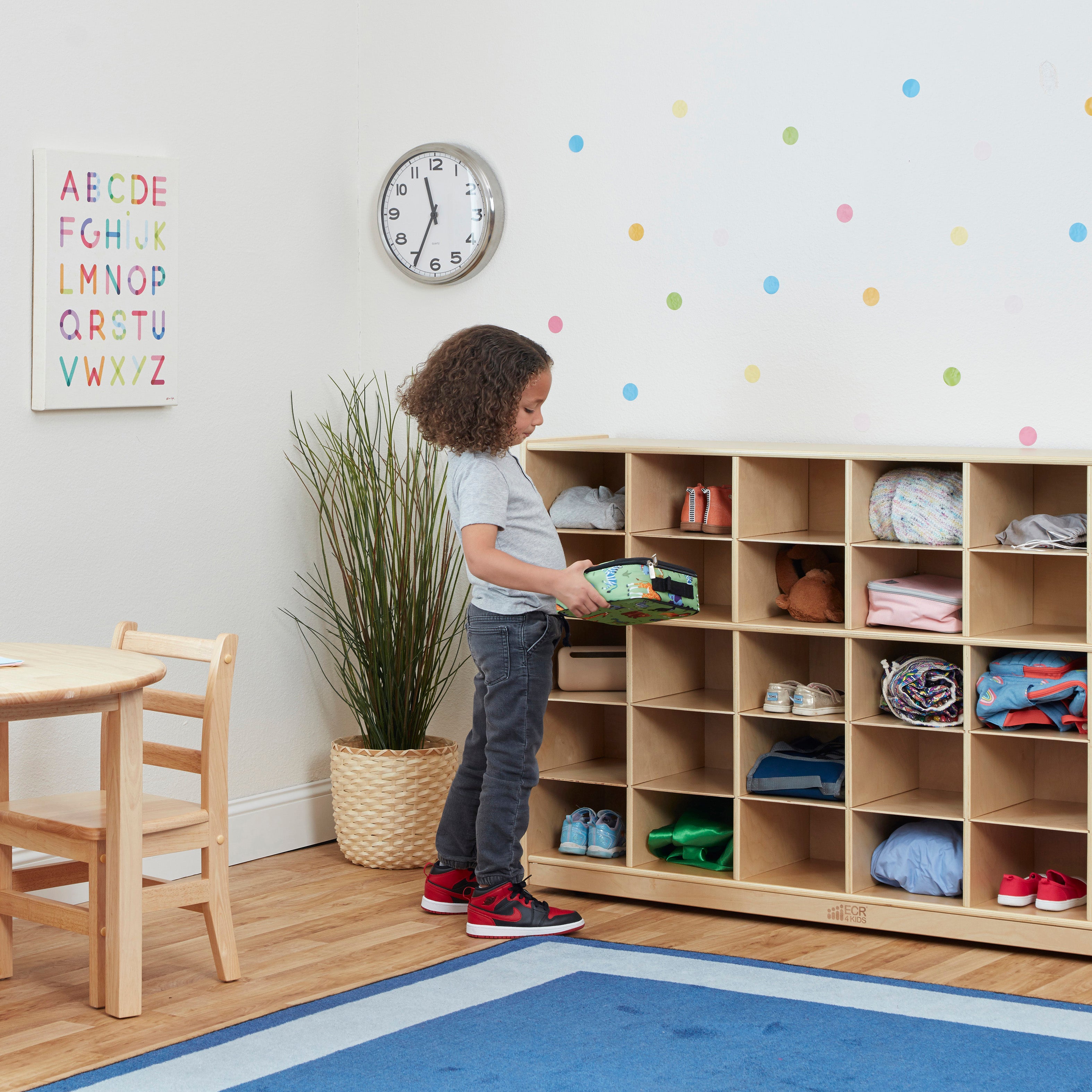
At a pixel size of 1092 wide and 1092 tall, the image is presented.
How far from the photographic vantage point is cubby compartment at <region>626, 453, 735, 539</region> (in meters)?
3.68

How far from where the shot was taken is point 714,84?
3887 millimetres

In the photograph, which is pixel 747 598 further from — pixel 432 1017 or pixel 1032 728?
pixel 432 1017

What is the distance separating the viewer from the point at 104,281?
377 centimetres

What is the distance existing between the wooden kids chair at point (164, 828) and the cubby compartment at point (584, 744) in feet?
2.98

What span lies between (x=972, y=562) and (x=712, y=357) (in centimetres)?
98

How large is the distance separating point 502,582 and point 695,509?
629 mm

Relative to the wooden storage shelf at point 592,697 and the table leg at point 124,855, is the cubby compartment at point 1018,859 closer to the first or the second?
the wooden storage shelf at point 592,697

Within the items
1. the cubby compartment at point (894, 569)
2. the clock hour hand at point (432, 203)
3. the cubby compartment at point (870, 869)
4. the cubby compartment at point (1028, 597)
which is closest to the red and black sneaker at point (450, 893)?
the cubby compartment at point (870, 869)

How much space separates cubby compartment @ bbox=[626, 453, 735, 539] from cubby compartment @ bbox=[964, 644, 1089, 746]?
0.63 meters

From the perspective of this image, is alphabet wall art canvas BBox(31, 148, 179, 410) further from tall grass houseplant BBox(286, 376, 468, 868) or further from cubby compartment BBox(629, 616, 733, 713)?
cubby compartment BBox(629, 616, 733, 713)

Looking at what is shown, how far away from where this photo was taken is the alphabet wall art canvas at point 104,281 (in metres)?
3.65

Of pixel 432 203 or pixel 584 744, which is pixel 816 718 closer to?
pixel 584 744

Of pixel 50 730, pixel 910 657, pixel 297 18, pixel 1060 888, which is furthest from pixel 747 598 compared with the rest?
pixel 297 18

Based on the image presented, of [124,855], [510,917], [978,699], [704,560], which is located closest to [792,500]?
[704,560]
